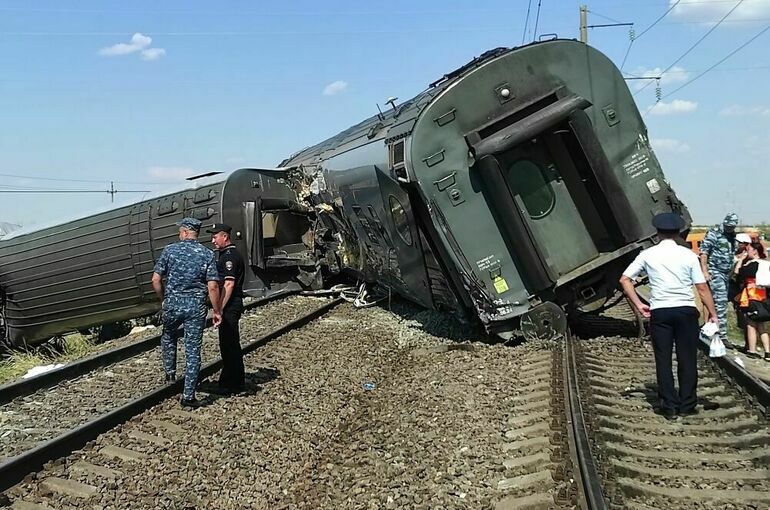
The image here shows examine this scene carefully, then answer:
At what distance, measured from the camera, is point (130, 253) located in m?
14.4

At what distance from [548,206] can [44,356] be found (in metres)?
11.7

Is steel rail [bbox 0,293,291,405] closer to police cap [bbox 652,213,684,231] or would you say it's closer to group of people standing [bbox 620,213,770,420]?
group of people standing [bbox 620,213,770,420]

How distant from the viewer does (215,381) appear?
302 inches

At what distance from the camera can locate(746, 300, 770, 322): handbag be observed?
27.8 ft

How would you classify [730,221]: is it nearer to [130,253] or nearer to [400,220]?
[400,220]

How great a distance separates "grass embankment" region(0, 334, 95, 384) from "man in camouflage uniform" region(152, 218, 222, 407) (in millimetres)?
6470

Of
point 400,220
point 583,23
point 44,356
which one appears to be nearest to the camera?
point 400,220

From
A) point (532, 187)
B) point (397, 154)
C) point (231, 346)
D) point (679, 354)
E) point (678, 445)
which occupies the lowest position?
point (678, 445)

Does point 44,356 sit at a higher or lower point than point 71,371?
lower

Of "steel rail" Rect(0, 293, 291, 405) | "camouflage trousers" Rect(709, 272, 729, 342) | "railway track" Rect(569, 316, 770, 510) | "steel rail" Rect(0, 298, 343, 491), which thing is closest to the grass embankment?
"steel rail" Rect(0, 293, 291, 405)

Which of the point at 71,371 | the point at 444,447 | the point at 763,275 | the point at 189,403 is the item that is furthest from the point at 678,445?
the point at 71,371

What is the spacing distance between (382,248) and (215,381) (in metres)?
4.10

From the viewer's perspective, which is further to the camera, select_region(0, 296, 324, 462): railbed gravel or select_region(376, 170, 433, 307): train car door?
select_region(376, 170, 433, 307): train car door

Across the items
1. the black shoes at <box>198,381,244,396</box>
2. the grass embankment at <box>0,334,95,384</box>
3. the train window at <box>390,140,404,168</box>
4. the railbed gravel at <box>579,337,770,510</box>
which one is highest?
the train window at <box>390,140,404,168</box>
